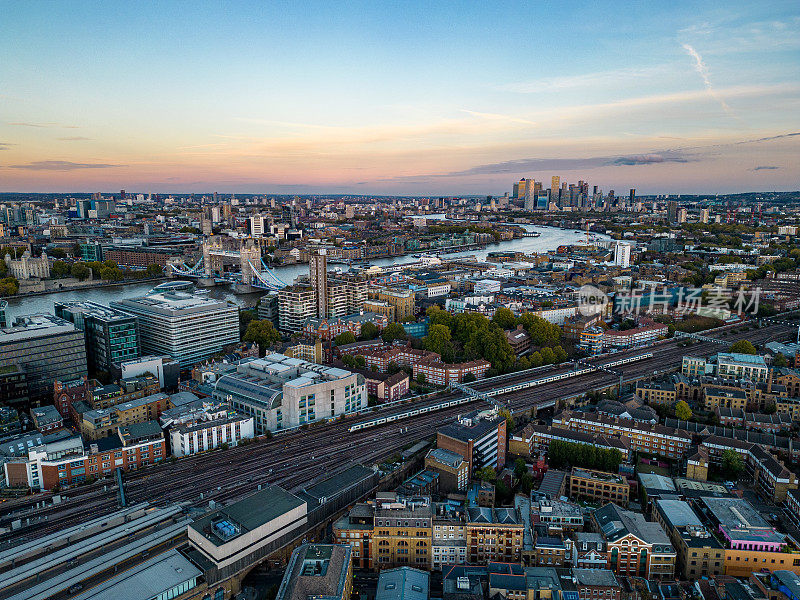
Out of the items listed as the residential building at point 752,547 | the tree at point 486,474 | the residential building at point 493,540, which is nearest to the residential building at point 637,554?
the residential building at point 752,547

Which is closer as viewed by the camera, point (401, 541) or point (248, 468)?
point (401, 541)

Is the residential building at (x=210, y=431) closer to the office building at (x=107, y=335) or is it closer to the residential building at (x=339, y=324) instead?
the office building at (x=107, y=335)

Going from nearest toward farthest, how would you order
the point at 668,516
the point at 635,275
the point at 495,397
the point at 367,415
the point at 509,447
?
the point at 668,516, the point at 509,447, the point at 367,415, the point at 495,397, the point at 635,275

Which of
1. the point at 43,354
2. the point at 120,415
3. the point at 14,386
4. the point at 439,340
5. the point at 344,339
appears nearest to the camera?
the point at 120,415

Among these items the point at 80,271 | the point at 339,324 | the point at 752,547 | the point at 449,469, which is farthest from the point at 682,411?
the point at 80,271

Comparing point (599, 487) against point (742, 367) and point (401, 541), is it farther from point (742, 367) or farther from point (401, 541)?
point (742, 367)

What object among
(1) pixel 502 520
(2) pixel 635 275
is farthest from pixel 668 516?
(2) pixel 635 275

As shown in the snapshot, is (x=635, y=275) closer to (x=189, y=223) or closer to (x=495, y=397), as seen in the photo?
(x=495, y=397)
